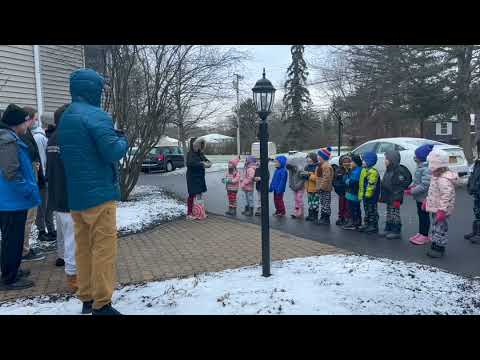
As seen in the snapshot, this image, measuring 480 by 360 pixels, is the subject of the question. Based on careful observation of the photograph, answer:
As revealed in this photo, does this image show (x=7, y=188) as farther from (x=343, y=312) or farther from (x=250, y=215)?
(x=250, y=215)

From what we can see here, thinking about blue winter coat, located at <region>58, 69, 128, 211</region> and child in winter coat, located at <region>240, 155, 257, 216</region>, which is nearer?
blue winter coat, located at <region>58, 69, 128, 211</region>

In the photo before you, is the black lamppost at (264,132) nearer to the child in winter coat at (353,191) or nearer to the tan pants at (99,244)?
the tan pants at (99,244)

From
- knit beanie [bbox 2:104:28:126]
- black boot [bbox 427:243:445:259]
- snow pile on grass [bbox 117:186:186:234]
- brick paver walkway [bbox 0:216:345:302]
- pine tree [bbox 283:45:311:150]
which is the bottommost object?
brick paver walkway [bbox 0:216:345:302]

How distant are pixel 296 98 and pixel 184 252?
39513 mm

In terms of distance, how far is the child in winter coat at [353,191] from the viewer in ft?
23.0

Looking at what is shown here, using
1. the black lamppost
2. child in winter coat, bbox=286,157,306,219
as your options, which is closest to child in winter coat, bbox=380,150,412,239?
child in winter coat, bbox=286,157,306,219

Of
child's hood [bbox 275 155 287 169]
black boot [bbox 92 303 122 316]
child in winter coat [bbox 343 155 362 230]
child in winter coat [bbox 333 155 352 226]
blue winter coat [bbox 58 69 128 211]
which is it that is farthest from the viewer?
child's hood [bbox 275 155 287 169]

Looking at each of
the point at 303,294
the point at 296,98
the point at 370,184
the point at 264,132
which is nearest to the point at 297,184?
the point at 370,184

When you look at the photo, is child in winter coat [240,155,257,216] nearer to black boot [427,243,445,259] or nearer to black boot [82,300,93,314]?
black boot [427,243,445,259]

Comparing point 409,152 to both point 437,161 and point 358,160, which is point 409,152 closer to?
point 358,160

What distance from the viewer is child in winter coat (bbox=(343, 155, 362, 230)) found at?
7020mm

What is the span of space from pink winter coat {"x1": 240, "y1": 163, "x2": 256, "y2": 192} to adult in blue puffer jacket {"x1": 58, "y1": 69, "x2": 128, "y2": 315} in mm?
5410

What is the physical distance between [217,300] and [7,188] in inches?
103

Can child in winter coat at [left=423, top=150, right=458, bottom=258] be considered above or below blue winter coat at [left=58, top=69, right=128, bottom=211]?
below
